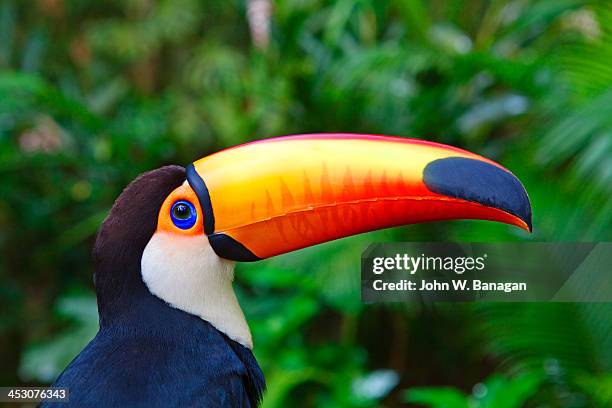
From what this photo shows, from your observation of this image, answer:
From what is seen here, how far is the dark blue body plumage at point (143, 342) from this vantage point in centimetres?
93

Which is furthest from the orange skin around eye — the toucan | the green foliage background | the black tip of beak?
the green foliage background

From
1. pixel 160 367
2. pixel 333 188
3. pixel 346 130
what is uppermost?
pixel 346 130

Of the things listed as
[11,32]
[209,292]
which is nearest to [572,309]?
[209,292]

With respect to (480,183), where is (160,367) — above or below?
below

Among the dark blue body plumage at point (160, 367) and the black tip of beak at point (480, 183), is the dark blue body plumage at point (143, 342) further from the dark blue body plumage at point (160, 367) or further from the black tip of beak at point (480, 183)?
the black tip of beak at point (480, 183)

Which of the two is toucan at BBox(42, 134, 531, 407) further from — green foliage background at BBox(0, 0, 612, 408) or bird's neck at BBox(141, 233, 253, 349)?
green foliage background at BBox(0, 0, 612, 408)

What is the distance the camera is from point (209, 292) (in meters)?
1.05

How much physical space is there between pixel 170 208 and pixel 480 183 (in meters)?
0.39

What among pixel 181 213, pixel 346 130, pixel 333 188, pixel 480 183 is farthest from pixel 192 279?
pixel 346 130

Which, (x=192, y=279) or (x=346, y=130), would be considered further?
(x=346, y=130)

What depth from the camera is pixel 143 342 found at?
0.98 meters

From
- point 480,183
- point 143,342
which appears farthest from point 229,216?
point 480,183

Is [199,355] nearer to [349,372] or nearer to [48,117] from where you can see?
[349,372]

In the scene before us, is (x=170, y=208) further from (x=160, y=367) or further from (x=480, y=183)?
(x=480, y=183)
